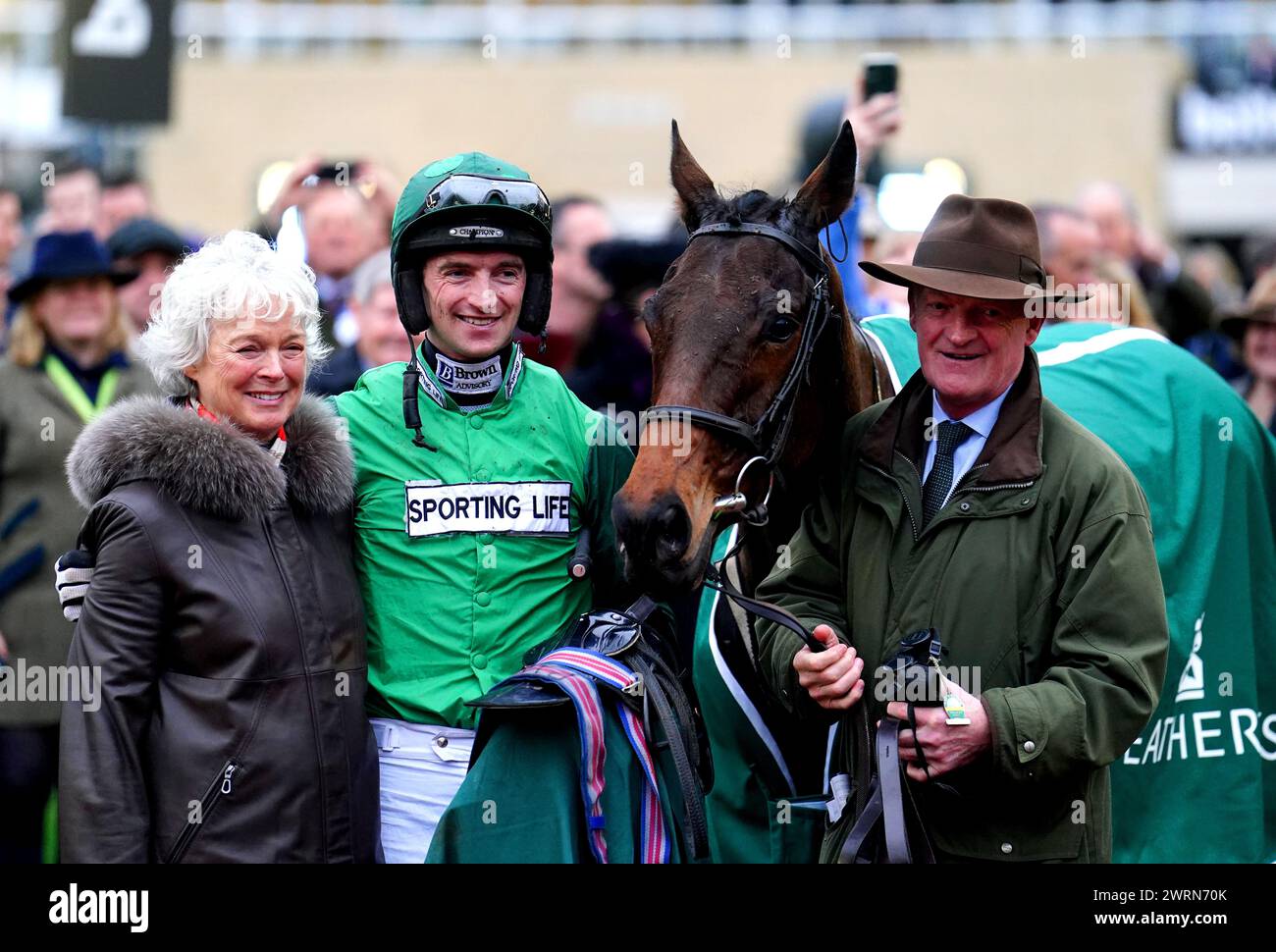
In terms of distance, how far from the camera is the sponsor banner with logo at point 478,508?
137 inches

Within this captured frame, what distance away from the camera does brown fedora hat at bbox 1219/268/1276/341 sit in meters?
6.04

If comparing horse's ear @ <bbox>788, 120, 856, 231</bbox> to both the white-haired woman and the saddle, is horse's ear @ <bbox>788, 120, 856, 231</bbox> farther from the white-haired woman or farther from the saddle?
the white-haired woman

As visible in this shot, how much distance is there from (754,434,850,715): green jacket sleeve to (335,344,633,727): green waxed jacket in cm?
37

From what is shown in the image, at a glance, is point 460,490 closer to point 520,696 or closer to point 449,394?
point 449,394

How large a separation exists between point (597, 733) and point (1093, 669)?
976mm

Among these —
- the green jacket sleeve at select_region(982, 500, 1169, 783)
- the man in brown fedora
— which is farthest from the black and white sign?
the green jacket sleeve at select_region(982, 500, 1169, 783)

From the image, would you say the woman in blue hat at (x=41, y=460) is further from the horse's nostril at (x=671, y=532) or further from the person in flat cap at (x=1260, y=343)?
the person in flat cap at (x=1260, y=343)

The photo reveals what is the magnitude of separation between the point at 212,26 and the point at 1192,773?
23.3 meters

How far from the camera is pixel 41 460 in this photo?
565 centimetres

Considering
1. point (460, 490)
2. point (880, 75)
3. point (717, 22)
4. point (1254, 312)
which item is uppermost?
point (717, 22)

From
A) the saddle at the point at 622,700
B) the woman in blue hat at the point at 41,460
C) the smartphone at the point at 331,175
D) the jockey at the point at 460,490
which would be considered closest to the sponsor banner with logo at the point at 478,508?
the jockey at the point at 460,490

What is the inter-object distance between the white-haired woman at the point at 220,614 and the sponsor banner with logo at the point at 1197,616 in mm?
1675

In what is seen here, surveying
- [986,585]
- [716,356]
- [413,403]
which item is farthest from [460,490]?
[986,585]

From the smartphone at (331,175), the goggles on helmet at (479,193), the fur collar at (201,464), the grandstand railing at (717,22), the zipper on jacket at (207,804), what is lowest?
the zipper on jacket at (207,804)
